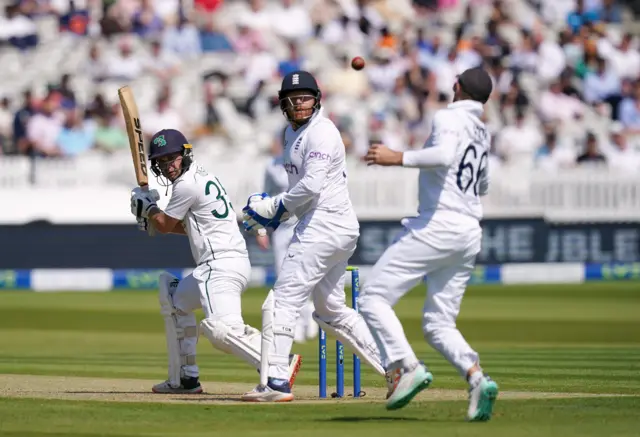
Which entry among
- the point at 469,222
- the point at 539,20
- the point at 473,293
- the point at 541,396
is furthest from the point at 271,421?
the point at 539,20

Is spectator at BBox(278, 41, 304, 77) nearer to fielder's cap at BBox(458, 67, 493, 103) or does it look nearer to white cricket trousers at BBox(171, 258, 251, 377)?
white cricket trousers at BBox(171, 258, 251, 377)

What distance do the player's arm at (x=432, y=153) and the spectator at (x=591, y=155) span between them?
50.3 feet

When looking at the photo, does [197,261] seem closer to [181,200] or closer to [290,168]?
[181,200]

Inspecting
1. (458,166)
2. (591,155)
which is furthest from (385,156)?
(591,155)

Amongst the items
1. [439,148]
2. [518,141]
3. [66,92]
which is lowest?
[439,148]

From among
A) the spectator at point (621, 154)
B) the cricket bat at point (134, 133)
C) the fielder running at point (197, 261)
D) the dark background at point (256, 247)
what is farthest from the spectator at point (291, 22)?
the fielder running at point (197, 261)

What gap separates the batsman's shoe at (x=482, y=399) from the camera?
7195 millimetres

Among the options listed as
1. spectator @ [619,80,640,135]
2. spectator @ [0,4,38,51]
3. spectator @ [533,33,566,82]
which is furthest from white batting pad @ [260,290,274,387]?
spectator @ [533,33,566,82]

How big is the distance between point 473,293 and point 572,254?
241 centimetres

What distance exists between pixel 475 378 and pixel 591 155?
15.6m

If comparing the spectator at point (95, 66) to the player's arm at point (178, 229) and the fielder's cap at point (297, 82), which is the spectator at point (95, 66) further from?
the fielder's cap at point (297, 82)

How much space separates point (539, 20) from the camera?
2539 cm

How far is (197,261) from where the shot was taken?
29.8 ft

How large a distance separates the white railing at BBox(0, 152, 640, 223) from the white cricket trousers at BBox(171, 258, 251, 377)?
11641 mm
